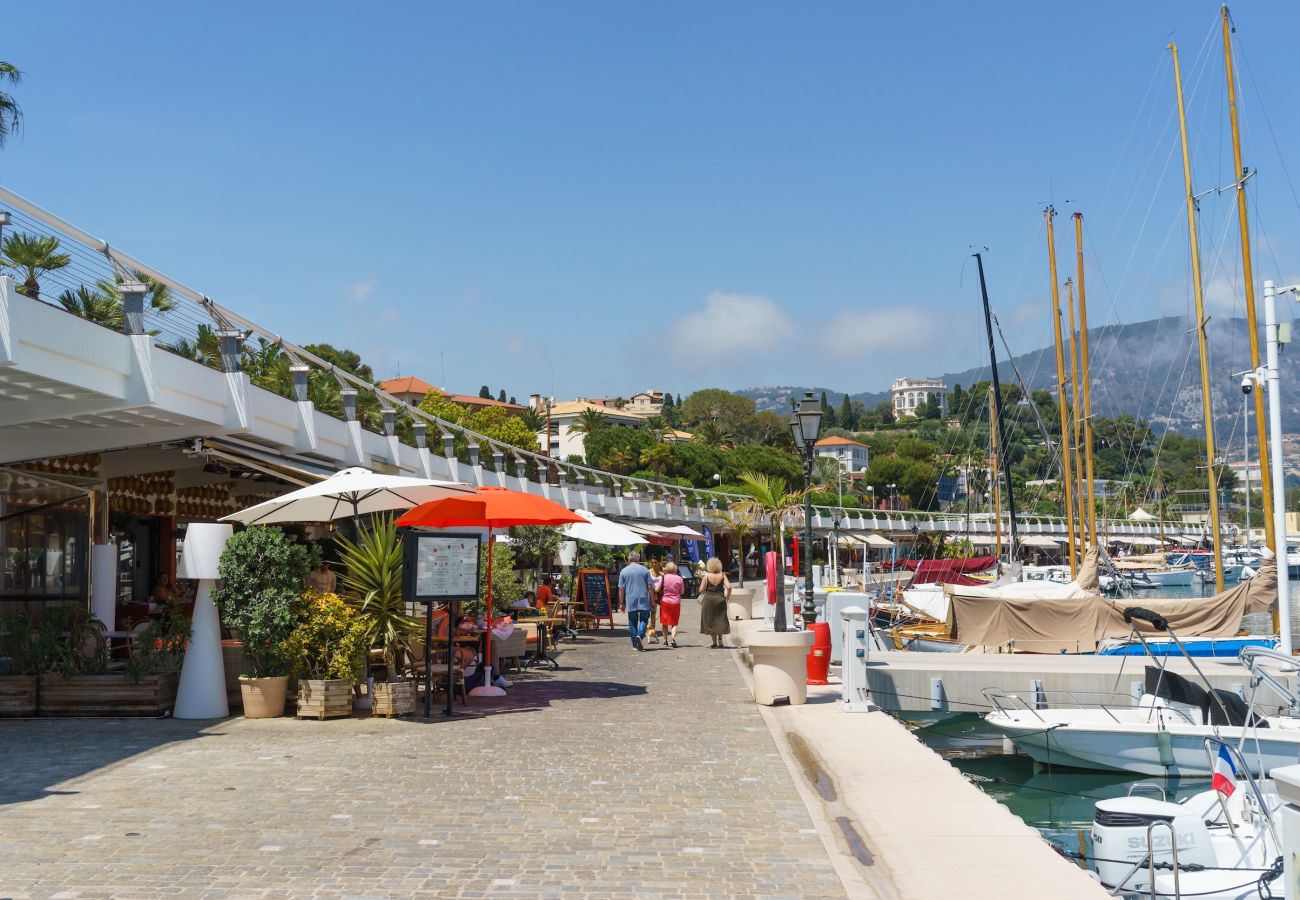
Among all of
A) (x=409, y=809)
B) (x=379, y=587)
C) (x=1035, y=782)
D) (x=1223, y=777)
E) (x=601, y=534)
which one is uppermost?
(x=601, y=534)

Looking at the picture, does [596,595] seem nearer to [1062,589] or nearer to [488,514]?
[1062,589]

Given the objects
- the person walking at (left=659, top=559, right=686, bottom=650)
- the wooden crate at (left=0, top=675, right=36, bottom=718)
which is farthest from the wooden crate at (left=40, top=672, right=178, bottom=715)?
the person walking at (left=659, top=559, right=686, bottom=650)

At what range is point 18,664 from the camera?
12555mm

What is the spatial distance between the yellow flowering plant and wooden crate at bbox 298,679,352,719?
138 mm

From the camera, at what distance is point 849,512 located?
264 ft

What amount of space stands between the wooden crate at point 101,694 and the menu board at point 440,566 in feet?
9.38

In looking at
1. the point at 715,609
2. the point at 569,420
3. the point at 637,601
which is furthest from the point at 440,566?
the point at 569,420

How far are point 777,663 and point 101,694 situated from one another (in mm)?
7291

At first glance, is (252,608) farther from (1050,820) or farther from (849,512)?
(849,512)

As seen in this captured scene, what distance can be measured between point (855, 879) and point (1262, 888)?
3.86 meters

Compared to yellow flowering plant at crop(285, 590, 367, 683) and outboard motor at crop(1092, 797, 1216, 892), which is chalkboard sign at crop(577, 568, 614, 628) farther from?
outboard motor at crop(1092, 797, 1216, 892)

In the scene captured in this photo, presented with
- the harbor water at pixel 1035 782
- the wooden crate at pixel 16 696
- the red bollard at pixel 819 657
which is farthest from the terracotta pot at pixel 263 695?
the harbor water at pixel 1035 782

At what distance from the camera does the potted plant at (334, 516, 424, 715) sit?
486 inches

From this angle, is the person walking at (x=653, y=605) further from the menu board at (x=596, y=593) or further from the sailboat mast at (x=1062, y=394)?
the sailboat mast at (x=1062, y=394)
